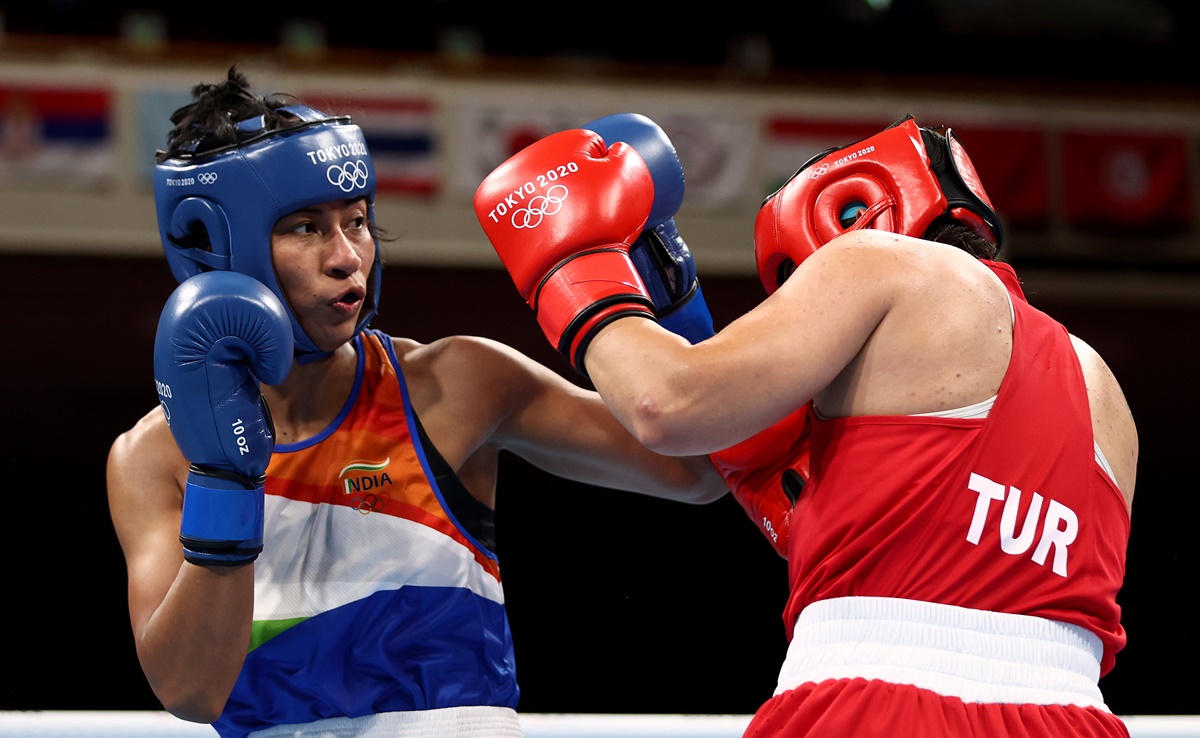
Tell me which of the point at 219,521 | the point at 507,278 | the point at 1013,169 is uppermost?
the point at 219,521

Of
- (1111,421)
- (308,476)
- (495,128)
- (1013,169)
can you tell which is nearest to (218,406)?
(308,476)

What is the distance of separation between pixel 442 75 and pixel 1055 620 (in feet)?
22.4

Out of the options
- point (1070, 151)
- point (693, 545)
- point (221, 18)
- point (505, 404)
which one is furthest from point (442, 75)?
point (505, 404)

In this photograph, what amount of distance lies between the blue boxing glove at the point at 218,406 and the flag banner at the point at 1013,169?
6971mm

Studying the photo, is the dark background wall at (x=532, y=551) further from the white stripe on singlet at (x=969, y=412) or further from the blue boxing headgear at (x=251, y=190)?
the white stripe on singlet at (x=969, y=412)

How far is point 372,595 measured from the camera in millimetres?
2141

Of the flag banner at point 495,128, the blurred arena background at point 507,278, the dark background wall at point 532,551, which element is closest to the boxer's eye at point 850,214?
the blurred arena background at point 507,278

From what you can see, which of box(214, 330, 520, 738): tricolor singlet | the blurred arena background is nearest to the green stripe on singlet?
box(214, 330, 520, 738): tricolor singlet

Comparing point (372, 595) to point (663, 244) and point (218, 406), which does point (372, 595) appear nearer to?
point (218, 406)

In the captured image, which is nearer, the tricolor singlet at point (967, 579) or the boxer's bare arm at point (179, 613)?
the tricolor singlet at point (967, 579)

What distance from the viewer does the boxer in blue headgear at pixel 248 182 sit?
2.11m

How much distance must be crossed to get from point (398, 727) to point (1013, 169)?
726 cm

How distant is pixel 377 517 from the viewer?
2.18 meters

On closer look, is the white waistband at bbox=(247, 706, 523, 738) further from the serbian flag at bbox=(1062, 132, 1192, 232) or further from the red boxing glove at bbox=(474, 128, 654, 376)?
the serbian flag at bbox=(1062, 132, 1192, 232)
